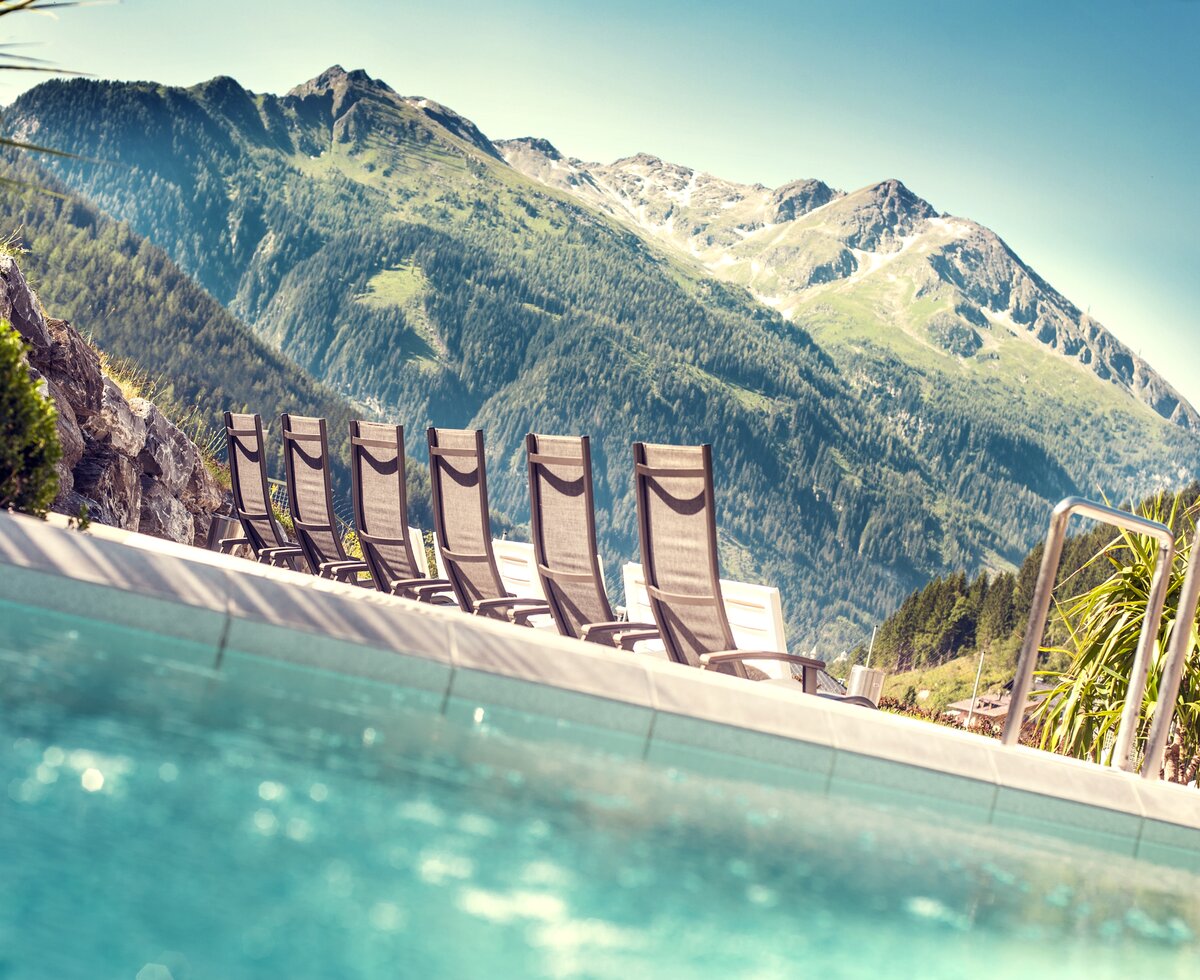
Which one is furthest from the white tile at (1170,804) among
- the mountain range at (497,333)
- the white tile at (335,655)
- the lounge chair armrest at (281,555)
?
the mountain range at (497,333)

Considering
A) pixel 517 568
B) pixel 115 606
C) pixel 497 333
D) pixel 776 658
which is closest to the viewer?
pixel 115 606

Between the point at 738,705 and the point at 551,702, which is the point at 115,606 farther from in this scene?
the point at 738,705

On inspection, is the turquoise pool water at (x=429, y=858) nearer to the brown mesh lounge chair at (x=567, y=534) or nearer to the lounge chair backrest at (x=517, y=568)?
the brown mesh lounge chair at (x=567, y=534)

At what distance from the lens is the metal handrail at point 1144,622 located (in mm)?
3824

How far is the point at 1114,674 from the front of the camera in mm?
5227

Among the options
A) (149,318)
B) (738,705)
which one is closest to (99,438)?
(738,705)

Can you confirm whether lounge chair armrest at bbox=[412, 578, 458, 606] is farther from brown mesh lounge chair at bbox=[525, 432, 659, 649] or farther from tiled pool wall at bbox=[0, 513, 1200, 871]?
tiled pool wall at bbox=[0, 513, 1200, 871]

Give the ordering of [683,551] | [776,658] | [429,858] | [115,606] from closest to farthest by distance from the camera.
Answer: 1. [429,858]
2. [115,606]
3. [776,658]
4. [683,551]

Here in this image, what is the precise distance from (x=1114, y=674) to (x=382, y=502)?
12.3 ft

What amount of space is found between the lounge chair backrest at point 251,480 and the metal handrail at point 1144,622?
508cm

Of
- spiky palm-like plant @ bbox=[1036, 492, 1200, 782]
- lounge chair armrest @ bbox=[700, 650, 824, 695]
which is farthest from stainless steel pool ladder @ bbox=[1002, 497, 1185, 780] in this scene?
spiky palm-like plant @ bbox=[1036, 492, 1200, 782]

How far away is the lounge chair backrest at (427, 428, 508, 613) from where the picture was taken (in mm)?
5852

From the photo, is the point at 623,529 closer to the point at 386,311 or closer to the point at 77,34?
the point at 386,311

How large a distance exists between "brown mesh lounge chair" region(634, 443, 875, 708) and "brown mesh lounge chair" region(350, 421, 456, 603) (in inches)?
59.1
